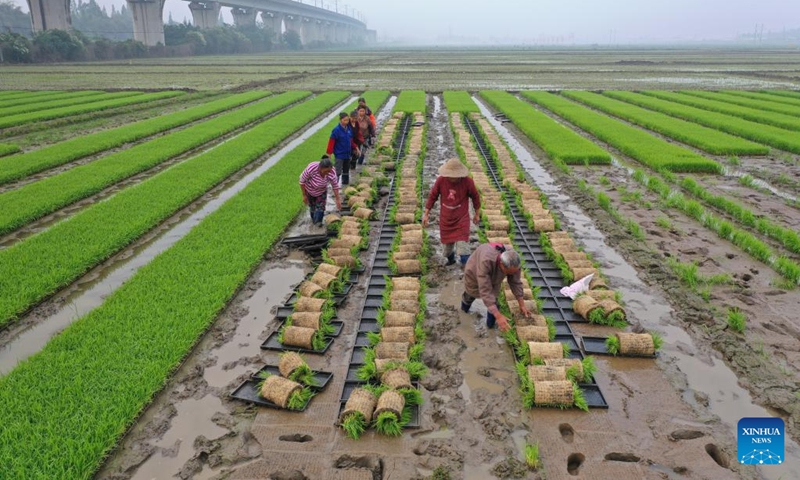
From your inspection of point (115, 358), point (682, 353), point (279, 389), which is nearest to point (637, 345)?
point (682, 353)

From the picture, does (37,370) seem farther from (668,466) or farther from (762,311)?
(762,311)

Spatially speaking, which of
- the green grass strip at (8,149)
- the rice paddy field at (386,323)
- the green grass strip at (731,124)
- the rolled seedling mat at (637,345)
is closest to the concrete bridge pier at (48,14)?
the green grass strip at (8,149)

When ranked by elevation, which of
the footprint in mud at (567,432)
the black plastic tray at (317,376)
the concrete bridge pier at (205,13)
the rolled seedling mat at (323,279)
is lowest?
the footprint in mud at (567,432)

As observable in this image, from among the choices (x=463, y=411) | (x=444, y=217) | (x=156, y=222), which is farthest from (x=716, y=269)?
(x=156, y=222)

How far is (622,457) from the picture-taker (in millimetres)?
4305

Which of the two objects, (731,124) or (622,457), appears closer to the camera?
(622,457)

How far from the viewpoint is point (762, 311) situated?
6.55m

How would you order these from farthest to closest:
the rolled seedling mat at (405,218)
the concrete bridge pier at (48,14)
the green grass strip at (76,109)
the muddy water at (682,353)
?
the concrete bridge pier at (48,14) < the green grass strip at (76,109) < the rolled seedling mat at (405,218) < the muddy water at (682,353)

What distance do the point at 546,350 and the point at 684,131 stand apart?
615 inches

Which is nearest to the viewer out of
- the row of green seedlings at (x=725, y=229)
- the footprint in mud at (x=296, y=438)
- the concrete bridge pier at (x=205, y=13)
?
the footprint in mud at (x=296, y=438)

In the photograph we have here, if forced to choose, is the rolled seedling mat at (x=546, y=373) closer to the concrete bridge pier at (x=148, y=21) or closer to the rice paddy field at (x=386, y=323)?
the rice paddy field at (x=386, y=323)

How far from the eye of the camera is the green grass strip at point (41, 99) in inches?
914

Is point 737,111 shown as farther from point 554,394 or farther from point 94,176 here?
point 94,176

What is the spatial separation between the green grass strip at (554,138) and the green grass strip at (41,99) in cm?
2049
